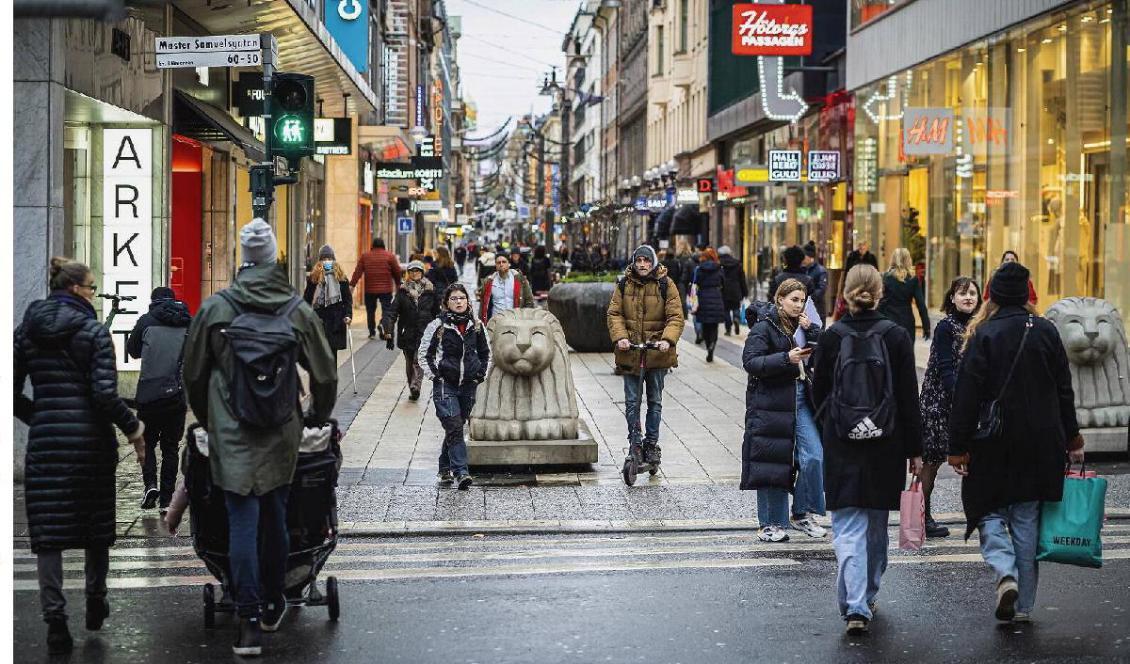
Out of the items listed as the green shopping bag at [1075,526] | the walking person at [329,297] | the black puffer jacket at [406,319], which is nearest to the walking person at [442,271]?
the walking person at [329,297]

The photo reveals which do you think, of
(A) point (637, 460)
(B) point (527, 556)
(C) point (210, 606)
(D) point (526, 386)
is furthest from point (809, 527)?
(C) point (210, 606)

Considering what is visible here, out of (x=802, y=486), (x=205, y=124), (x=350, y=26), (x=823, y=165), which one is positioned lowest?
(x=802, y=486)

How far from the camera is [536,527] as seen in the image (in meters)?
10.4

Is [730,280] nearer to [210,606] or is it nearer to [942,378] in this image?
[942,378]

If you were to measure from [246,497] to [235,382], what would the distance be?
49 cm

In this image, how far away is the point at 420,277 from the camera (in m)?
20.0

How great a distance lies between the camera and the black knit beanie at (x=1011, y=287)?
7844mm

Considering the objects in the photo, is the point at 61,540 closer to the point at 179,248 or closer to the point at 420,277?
the point at 420,277

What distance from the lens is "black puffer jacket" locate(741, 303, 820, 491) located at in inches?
384

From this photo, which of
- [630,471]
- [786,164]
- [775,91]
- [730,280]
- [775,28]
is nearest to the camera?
[630,471]

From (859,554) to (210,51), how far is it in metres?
7.92

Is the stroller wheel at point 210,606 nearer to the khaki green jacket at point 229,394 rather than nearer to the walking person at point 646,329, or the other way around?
the khaki green jacket at point 229,394

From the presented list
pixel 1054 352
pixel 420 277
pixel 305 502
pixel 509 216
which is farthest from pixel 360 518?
pixel 509 216

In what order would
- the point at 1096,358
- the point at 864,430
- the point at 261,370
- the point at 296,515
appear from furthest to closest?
the point at 1096,358
the point at 864,430
the point at 296,515
the point at 261,370
